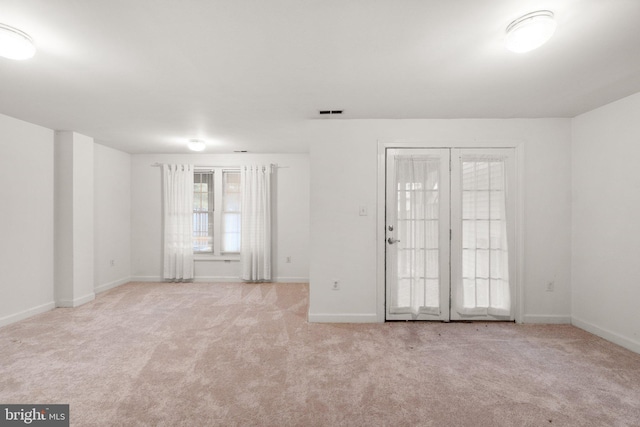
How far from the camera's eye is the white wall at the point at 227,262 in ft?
18.7

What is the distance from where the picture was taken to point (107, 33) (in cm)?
183

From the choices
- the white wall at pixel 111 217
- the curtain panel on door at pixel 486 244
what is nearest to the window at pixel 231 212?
the white wall at pixel 111 217

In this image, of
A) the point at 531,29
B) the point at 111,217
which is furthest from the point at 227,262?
the point at 531,29

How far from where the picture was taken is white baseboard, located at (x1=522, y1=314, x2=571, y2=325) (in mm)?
3482

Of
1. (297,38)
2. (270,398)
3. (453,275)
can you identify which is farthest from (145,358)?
(453,275)

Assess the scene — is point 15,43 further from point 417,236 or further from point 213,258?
point 213,258

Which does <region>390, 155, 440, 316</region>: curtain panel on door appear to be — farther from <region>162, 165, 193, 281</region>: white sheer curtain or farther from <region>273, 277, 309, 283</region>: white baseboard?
<region>162, 165, 193, 281</region>: white sheer curtain

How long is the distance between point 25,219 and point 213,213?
8.81 ft

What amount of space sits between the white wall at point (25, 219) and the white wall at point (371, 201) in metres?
3.67

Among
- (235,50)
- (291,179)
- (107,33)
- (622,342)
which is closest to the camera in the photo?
(107,33)

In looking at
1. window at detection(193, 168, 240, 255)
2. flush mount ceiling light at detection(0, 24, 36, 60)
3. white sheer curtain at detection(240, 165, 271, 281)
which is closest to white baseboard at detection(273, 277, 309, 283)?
white sheer curtain at detection(240, 165, 271, 281)

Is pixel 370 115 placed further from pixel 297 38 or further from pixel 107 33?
pixel 107 33

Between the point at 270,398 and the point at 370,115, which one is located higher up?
the point at 370,115

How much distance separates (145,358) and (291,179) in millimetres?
3836
